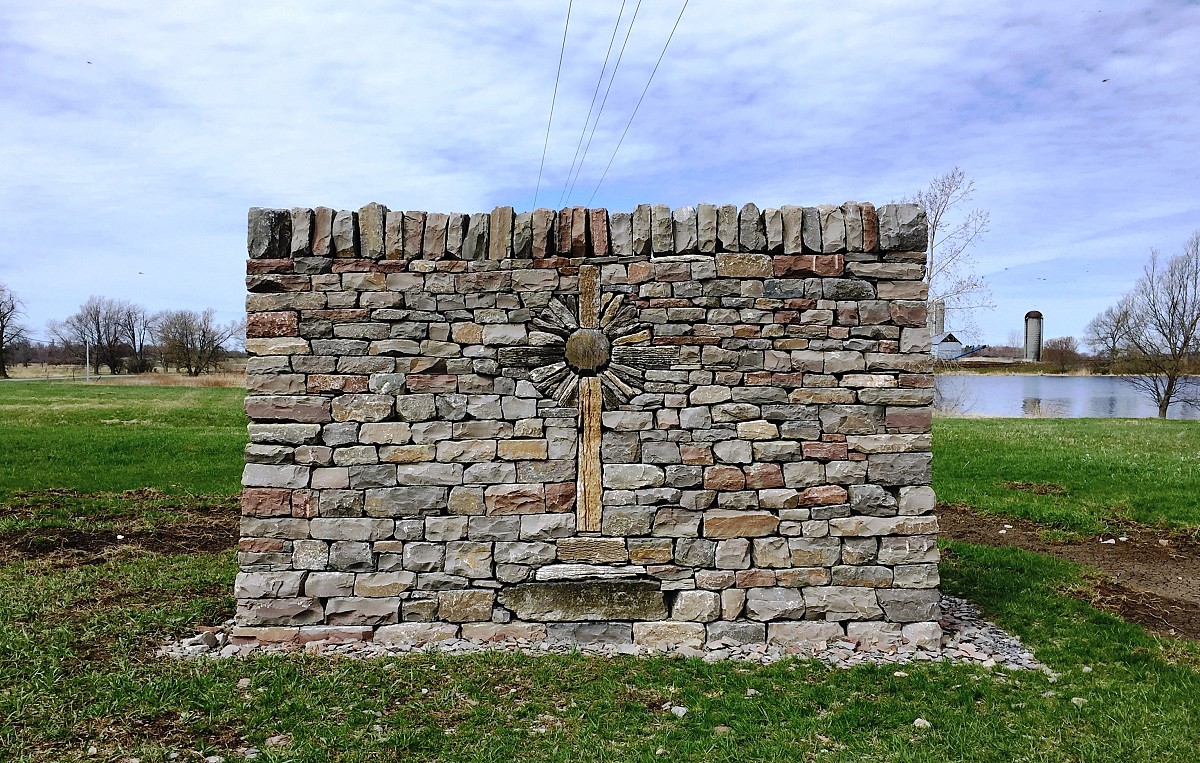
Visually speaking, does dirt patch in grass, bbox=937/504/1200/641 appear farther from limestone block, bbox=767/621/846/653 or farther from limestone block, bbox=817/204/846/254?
limestone block, bbox=817/204/846/254

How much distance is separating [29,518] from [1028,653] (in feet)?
35.9

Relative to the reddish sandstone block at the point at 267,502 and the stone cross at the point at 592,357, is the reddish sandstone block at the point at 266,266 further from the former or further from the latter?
the stone cross at the point at 592,357

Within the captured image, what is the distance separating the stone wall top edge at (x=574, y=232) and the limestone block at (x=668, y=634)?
2.76 meters

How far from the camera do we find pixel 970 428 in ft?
58.4

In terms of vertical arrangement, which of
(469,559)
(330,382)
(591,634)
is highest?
(330,382)

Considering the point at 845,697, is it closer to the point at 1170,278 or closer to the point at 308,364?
the point at 308,364

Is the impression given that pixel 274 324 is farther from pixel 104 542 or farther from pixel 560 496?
pixel 104 542

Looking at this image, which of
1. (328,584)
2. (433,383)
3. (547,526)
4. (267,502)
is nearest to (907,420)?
(547,526)

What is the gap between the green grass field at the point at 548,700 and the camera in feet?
13.6

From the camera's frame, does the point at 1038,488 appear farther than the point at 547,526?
Yes

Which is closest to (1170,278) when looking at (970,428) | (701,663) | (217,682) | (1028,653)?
(970,428)

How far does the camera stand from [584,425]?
5621 mm

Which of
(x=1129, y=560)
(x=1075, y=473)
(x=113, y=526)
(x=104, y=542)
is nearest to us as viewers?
(x=1129, y=560)

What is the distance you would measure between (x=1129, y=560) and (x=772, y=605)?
17.6ft
